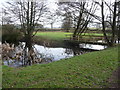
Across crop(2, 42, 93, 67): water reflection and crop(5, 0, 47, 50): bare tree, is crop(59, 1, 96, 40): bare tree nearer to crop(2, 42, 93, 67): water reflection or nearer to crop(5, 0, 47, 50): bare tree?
crop(5, 0, 47, 50): bare tree

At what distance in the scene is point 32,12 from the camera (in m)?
16.4

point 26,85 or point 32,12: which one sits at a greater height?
point 32,12

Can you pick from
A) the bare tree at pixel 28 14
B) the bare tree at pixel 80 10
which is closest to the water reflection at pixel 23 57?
the bare tree at pixel 28 14

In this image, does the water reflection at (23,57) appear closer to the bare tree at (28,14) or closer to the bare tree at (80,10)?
the bare tree at (28,14)

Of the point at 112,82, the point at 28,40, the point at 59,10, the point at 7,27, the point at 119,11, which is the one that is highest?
the point at 59,10

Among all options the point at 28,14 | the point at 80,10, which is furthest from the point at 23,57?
the point at 80,10

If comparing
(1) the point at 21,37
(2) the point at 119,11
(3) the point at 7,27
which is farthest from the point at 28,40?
(2) the point at 119,11

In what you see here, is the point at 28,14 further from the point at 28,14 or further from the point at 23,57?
the point at 23,57

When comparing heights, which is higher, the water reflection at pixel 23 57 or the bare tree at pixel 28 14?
the bare tree at pixel 28 14

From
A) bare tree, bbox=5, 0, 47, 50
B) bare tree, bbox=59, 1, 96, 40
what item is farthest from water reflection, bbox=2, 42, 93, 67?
bare tree, bbox=59, 1, 96, 40

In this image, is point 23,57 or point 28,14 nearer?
point 23,57

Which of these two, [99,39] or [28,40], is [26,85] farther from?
[99,39]

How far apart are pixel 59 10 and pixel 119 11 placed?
8729 millimetres

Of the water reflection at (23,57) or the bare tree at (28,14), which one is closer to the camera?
the water reflection at (23,57)
